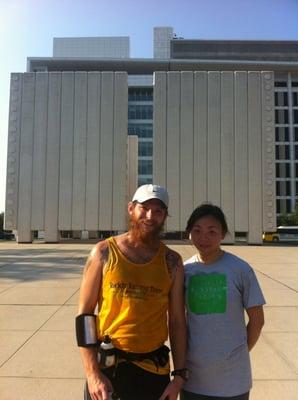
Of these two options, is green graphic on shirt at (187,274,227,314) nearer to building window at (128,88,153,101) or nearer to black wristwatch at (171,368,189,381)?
black wristwatch at (171,368,189,381)

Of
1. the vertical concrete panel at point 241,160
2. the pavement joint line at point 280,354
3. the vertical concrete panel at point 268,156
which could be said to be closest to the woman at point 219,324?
the pavement joint line at point 280,354

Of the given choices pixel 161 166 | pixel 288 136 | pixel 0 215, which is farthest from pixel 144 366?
pixel 288 136

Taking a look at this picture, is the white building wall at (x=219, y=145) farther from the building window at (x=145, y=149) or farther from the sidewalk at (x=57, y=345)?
the building window at (x=145, y=149)

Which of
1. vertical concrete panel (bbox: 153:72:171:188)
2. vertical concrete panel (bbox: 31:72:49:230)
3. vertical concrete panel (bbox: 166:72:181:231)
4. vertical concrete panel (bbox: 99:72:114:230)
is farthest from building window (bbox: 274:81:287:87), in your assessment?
vertical concrete panel (bbox: 31:72:49:230)

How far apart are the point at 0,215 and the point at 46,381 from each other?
69.2 metres

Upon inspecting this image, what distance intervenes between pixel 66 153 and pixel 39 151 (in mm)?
2133

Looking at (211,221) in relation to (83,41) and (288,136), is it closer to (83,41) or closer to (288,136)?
(288,136)

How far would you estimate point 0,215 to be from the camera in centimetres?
7144

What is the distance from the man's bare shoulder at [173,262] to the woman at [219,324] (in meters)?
0.09

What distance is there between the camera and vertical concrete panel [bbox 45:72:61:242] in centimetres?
4084

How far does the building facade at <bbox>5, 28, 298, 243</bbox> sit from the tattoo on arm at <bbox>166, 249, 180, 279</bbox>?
37419mm

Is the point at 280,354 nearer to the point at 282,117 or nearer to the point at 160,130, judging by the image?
the point at 160,130

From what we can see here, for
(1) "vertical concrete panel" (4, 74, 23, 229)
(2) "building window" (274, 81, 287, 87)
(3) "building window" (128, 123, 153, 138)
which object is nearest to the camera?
(1) "vertical concrete panel" (4, 74, 23, 229)

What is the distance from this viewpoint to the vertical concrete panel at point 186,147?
1617 inches
